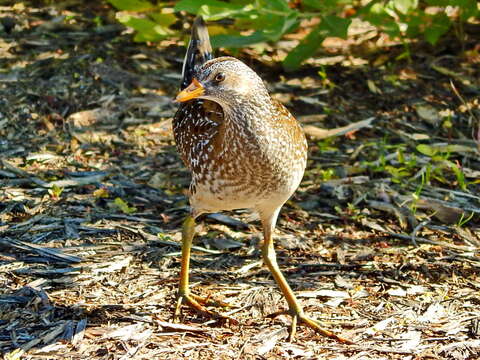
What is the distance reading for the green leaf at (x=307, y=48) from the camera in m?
6.67

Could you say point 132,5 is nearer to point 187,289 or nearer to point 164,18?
point 164,18

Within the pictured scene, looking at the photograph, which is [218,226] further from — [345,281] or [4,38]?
[4,38]

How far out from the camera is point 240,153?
410 centimetres

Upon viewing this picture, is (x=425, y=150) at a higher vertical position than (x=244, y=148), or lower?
lower

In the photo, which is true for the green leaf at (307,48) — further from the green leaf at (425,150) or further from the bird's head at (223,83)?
the bird's head at (223,83)

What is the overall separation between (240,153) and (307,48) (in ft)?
9.47

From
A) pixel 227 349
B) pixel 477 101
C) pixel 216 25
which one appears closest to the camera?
pixel 227 349

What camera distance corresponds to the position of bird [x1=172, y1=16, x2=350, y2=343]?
13.3 ft

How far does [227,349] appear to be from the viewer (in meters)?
4.13

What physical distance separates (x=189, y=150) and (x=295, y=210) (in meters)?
1.27

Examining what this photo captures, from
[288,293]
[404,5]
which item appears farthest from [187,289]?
[404,5]

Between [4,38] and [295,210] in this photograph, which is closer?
[295,210]

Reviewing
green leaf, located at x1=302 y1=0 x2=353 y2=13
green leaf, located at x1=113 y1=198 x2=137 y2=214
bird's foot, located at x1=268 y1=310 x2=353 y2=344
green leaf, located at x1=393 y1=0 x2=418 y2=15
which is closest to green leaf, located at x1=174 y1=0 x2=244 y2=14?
green leaf, located at x1=302 y1=0 x2=353 y2=13

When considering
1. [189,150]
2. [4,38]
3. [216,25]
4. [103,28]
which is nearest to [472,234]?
[189,150]
